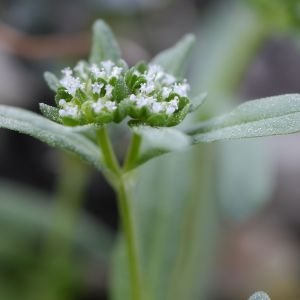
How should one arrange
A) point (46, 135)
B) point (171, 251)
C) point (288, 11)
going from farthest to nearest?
point (288, 11), point (171, 251), point (46, 135)

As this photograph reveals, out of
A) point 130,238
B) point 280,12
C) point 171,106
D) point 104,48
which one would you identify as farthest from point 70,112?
point 280,12

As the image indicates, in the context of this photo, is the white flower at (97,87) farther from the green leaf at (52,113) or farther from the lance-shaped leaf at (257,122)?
the lance-shaped leaf at (257,122)

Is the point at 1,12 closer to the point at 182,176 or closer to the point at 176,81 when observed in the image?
the point at 182,176

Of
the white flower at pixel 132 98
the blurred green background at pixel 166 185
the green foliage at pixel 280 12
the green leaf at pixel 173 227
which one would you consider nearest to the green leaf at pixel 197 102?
the white flower at pixel 132 98

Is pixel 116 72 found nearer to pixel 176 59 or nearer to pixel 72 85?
pixel 72 85

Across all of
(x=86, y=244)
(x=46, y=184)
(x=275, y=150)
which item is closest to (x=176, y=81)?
(x=86, y=244)
